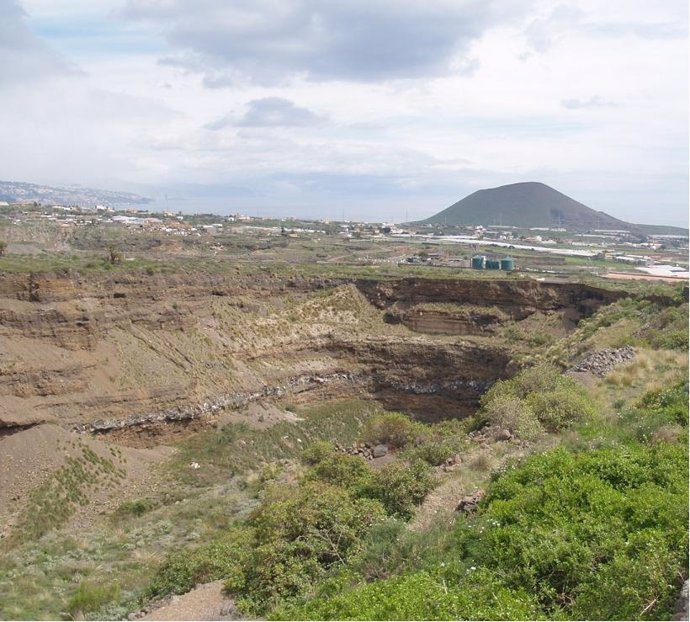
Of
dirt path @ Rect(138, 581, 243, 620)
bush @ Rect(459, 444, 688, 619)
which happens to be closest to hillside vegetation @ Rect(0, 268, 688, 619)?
bush @ Rect(459, 444, 688, 619)

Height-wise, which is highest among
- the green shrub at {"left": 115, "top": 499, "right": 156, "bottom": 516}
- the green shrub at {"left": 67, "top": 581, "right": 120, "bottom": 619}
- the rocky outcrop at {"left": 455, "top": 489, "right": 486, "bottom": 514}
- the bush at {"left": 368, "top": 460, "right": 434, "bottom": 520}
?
the rocky outcrop at {"left": 455, "top": 489, "right": 486, "bottom": 514}

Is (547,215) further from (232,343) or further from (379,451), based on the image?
(379,451)

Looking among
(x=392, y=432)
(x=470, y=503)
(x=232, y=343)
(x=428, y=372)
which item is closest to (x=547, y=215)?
(x=428, y=372)

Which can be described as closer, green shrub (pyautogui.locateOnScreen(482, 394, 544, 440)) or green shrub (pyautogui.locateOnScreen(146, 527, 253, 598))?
green shrub (pyautogui.locateOnScreen(146, 527, 253, 598))

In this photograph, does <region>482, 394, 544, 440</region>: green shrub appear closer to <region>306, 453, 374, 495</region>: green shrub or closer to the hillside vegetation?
the hillside vegetation

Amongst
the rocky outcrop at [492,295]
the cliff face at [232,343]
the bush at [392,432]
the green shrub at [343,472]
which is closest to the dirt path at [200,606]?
the green shrub at [343,472]

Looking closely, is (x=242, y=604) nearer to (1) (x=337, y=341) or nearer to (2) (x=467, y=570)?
(2) (x=467, y=570)

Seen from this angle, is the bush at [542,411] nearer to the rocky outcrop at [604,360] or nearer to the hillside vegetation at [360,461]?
the hillside vegetation at [360,461]

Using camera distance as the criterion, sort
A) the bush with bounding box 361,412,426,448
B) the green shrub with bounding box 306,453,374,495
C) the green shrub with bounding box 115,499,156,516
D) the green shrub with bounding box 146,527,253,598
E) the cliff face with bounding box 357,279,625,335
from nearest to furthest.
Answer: the green shrub with bounding box 146,527,253,598 < the green shrub with bounding box 306,453,374,495 < the green shrub with bounding box 115,499,156,516 < the bush with bounding box 361,412,426,448 < the cliff face with bounding box 357,279,625,335
